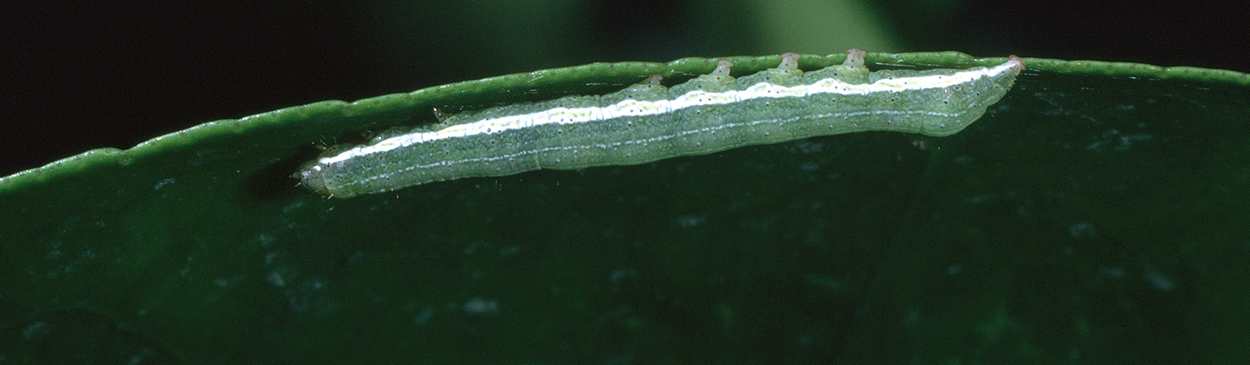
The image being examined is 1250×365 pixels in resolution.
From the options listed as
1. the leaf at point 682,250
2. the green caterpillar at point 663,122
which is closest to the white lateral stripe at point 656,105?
the green caterpillar at point 663,122

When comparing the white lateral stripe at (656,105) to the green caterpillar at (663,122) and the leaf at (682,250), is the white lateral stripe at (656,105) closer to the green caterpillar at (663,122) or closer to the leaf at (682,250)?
the green caterpillar at (663,122)

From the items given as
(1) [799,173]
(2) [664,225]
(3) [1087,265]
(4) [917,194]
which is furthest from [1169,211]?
(2) [664,225]

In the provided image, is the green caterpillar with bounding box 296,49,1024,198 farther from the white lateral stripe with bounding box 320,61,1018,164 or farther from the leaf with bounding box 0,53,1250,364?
the leaf with bounding box 0,53,1250,364

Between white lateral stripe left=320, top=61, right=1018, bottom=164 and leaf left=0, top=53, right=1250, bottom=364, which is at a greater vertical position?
white lateral stripe left=320, top=61, right=1018, bottom=164

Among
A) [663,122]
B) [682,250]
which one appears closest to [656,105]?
[663,122]

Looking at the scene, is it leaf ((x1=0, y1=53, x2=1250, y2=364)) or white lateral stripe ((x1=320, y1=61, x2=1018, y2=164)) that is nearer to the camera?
leaf ((x1=0, y1=53, x2=1250, y2=364))

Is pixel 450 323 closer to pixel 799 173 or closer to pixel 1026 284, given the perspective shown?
pixel 799 173

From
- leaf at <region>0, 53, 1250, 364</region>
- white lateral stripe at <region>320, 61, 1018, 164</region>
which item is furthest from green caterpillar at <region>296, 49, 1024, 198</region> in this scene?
leaf at <region>0, 53, 1250, 364</region>
